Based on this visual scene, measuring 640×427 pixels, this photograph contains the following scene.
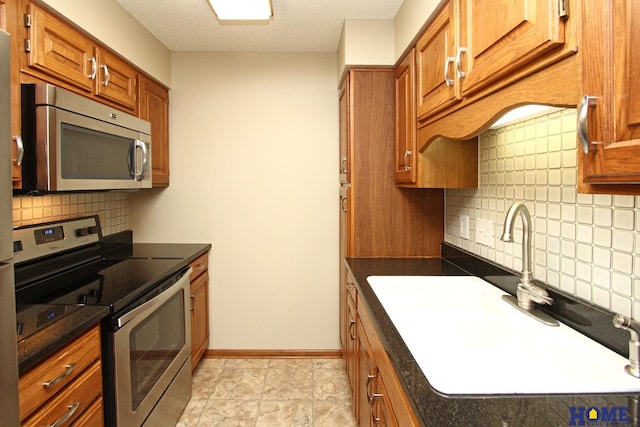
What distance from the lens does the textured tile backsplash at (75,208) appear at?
1.89m

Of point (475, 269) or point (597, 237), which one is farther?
point (475, 269)

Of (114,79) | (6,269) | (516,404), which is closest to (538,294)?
(516,404)

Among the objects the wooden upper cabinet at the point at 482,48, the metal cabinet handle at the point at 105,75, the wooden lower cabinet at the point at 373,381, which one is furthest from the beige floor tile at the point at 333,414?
the metal cabinet handle at the point at 105,75

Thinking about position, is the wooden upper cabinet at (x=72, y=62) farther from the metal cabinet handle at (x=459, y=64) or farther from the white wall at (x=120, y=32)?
the metal cabinet handle at (x=459, y=64)

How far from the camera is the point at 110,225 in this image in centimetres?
270

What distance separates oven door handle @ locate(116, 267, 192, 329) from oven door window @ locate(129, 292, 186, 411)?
5 centimetres

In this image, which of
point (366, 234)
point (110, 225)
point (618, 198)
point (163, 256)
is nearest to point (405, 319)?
point (618, 198)

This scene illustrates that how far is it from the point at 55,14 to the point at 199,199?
1519 millimetres

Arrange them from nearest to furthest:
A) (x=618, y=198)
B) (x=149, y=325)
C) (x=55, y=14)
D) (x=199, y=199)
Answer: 1. (x=618, y=198)
2. (x=55, y=14)
3. (x=149, y=325)
4. (x=199, y=199)

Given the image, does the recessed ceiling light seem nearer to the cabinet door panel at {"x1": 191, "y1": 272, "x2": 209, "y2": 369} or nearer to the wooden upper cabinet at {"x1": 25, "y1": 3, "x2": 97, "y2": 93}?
the wooden upper cabinet at {"x1": 25, "y1": 3, "x2": 97, "y2": 93}

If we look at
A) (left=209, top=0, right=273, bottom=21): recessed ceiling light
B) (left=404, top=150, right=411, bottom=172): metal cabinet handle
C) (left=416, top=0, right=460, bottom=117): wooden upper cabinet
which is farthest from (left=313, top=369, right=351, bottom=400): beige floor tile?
(left=209, top=0, right=273, bottom=21): recessed ceiling light

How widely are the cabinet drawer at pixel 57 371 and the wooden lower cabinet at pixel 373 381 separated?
1.02 m

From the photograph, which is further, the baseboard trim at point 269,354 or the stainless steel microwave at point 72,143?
the baseboard trim at point 269,354

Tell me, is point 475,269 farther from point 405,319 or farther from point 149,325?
point 149,325
